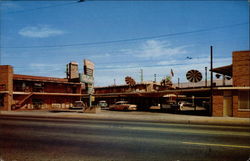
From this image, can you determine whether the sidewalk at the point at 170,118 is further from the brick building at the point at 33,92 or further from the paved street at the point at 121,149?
the brick building at the point at 33,92

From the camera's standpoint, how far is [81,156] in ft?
18.5

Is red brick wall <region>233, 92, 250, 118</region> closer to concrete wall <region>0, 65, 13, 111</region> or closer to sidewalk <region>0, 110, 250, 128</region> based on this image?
sidewalk <region>0, 110, 250, 128</region>

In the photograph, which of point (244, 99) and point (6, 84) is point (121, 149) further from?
point (6, 84)

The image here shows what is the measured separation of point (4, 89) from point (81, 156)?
111ft

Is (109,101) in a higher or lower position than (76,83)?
lower

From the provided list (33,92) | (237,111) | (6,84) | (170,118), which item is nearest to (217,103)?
(237,111)

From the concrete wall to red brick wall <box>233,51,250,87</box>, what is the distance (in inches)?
1376

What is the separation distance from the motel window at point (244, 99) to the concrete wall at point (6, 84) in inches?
1386

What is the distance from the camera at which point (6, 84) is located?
107 feet

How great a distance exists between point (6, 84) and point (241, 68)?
3616 cm

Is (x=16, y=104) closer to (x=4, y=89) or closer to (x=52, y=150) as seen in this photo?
(x=4, y=89)

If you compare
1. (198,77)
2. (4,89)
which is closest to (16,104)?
(4,89)

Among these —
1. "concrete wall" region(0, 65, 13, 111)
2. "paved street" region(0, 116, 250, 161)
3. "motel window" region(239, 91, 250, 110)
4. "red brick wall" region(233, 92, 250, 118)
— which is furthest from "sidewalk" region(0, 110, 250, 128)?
"concrete wall" region(0, 65, 13, 111)

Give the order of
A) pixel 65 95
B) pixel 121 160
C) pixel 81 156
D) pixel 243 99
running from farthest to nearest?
pixel 65 95, pixel 243 99, pixel 81 156, pixel 121 160
